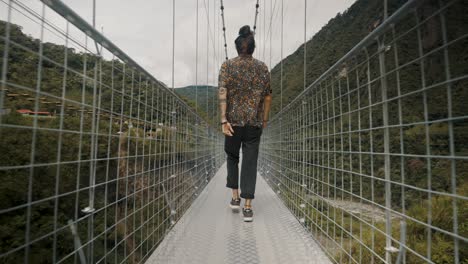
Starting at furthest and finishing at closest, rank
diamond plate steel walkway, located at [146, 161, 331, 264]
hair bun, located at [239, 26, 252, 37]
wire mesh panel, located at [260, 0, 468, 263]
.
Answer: hair bun, located at [239, 26, 252, 37]
diamond plate steel walkway, located at [146, 161, 331, 264]
wire mesh panel, located at [260, 0, 468, 263]

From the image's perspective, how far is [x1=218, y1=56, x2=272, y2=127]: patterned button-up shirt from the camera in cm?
205

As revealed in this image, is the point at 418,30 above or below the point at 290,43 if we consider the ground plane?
below

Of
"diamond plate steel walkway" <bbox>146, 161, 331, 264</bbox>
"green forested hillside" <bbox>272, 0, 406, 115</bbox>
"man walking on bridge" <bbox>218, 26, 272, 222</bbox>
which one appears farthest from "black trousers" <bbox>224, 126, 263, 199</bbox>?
"green forested hillside" <bbox>272, 0, 406, 115</bbox>

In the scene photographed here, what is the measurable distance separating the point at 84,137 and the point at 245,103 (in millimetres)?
1235

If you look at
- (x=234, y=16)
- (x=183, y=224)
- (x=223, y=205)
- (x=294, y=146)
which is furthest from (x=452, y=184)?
(x=234, y=16)

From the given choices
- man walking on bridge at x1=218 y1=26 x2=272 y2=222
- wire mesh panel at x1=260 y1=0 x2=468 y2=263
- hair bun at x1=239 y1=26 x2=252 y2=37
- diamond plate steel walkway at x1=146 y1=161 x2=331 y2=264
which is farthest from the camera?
hair bun at x1=239 y1=26 x2=252 y2=37

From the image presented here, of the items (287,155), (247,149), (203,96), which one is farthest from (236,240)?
(203,96)

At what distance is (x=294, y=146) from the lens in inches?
91.0

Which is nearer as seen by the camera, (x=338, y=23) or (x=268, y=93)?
(x=268, y=93)

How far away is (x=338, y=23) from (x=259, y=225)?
14.3m

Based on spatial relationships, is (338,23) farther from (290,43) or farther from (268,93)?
(268,93)

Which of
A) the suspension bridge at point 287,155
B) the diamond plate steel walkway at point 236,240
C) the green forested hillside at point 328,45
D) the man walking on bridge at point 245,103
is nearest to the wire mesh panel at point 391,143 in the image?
the suspension bridge at point 287,155

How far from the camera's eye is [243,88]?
206 cm

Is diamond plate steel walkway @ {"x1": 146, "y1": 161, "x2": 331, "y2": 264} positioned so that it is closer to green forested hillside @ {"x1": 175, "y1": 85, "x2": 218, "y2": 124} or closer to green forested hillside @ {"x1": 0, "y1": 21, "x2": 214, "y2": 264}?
green forested hillside @ {"x1": 0, "y1": 21, "x2": 214, "y2": 264}
